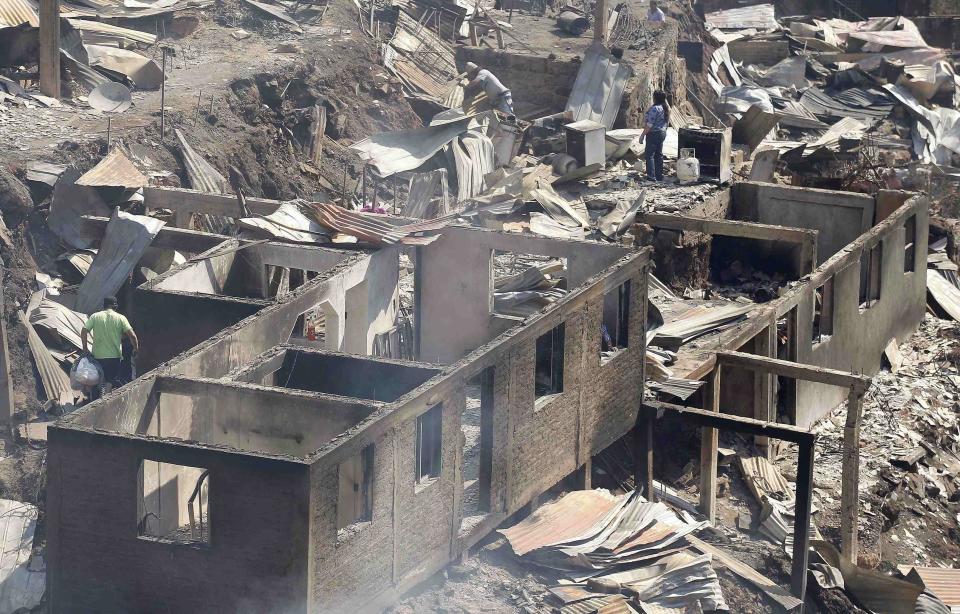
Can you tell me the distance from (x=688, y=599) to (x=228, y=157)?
40.5 feet

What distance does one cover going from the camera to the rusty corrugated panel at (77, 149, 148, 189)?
73.5 feet

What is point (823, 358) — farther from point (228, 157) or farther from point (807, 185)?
point (228, 157)

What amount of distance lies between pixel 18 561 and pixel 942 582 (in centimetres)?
1080

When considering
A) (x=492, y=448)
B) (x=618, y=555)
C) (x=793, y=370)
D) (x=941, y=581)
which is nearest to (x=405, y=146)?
(x=793, y=370)

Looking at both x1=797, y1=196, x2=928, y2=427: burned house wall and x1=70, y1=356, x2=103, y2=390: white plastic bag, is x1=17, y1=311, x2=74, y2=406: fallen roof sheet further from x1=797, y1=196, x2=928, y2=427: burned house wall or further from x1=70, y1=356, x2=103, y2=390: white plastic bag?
x1=797, y1=196, x2=928, y2=427: burned house wall

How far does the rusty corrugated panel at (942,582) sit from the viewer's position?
1981cm

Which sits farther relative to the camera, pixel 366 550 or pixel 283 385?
pixel 283 385

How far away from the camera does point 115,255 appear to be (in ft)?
69.0

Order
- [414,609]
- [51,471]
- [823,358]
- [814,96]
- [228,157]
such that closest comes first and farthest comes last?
[51,471] → [414,609] → [823,358] → [228,157] → [814,96]

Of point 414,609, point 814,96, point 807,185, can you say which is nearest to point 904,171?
point 807,185

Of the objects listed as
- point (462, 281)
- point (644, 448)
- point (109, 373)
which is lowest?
point (644, 448)

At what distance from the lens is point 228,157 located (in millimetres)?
26172

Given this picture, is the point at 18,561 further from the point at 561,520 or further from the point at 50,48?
the point at 50,48

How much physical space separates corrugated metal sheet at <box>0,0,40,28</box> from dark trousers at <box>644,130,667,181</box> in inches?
405
